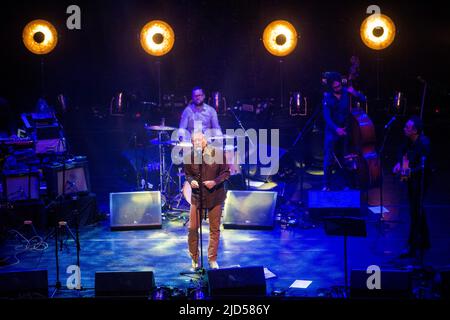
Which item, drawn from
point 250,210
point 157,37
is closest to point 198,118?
point 250,210

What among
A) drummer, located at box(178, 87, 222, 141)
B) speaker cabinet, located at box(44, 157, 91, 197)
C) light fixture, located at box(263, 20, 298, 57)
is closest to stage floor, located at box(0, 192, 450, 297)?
speaker cabinet, located at box(44, 157, 91, 197)

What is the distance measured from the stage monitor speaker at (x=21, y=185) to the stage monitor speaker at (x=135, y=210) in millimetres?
1263

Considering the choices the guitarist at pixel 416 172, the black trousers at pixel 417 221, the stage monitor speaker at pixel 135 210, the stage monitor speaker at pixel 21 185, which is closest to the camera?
the guitarist at pixel 416 172

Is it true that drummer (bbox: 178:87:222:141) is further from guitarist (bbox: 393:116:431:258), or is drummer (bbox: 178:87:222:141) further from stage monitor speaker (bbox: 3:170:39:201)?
guitarist (bbox: 393:116:431:258)

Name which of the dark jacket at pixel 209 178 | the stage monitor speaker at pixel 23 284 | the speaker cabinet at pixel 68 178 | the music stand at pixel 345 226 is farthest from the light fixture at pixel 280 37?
the stage monitor speaker at pixel 23 284

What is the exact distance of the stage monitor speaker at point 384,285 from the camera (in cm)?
599

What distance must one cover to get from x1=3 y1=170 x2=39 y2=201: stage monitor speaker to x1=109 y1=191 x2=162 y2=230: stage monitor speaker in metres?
1.26

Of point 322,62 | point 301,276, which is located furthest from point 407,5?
point 301,276

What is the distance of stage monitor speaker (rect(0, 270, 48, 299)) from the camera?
244 inches

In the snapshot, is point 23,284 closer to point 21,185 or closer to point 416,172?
point 21,185

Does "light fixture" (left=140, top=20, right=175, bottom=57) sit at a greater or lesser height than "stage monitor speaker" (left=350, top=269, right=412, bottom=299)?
greater

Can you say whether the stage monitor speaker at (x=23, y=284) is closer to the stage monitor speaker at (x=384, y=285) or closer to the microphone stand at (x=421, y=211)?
the stage monitor speaker at (x=384, y=285)

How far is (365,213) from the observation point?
1066 cm
